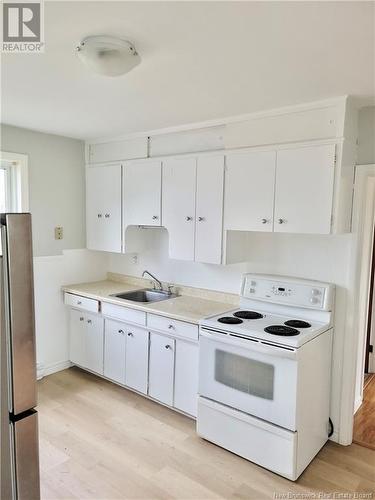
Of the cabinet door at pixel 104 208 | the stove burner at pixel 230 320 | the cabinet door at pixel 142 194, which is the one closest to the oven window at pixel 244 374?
the stove burner at pixel 230 320

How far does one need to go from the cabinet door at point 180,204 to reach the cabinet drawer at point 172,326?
1.84 feet

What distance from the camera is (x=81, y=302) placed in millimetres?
3635

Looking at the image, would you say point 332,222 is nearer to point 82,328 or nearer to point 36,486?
point 36,486

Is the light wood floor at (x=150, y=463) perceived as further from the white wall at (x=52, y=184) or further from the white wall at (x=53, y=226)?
the white wall at (x=52, y=184)

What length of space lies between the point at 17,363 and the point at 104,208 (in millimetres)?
2882

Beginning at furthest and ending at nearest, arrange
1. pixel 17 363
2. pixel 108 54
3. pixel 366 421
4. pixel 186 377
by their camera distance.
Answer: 1. pixel 366 421
2. pixel 186 377
3. pixel 108 54
4. pixel 17 363

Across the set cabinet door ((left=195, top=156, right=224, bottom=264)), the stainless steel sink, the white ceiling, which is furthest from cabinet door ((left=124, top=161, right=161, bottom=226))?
the stainless steel sink

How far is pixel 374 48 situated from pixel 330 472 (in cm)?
250

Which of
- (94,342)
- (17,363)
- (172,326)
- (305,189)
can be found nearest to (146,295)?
(94,342)

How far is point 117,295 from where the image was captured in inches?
139

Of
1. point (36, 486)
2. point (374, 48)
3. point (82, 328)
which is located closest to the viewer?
point (36, 486)

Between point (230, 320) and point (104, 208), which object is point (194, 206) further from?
point (104, 208)

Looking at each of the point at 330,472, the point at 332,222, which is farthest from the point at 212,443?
the point at 332,222

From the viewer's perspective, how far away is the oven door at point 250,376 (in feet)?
7.34
